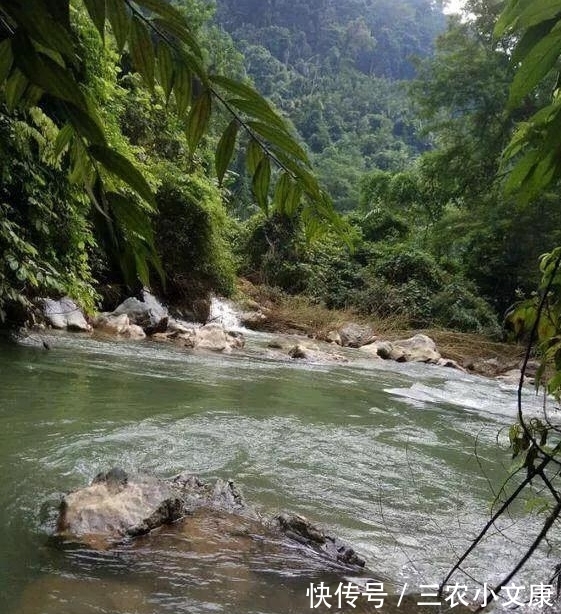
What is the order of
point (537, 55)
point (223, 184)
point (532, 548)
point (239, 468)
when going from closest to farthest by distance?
point (537, 55) < point (223, 184) < point (532, 548) < point (239, 468)

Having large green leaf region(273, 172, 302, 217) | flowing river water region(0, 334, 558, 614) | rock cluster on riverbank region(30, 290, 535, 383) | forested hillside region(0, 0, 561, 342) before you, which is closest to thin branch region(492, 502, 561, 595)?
forested hillside region(0, 0, 561, 342)

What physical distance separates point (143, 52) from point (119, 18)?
44mm

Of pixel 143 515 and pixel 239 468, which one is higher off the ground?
pixel 143 515

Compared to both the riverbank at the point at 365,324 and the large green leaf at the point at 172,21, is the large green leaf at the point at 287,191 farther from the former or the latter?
the riverbank at the point at 365,324

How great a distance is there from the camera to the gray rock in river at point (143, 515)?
220 centimetres

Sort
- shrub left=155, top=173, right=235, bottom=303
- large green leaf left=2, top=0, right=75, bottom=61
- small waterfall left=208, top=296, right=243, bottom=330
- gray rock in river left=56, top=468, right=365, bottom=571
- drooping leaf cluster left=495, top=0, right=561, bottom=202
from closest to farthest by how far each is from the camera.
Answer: large green leaf left=2, top=0, right=75, bottom=61 → drooping leaf cluster left=495, top=0, right=561, bottom=202 → gray rock in river left=56, top=468, right=365, bottom=571 → shrub left=155, top=173, right=235, bottom=303 → small waterfall left=208, top=296, right=243, bottom=330

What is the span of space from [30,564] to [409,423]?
377cm

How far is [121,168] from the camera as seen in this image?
1.52 ft

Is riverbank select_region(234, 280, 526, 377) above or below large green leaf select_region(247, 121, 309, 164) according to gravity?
below

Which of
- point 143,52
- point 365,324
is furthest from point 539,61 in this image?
point 365,324

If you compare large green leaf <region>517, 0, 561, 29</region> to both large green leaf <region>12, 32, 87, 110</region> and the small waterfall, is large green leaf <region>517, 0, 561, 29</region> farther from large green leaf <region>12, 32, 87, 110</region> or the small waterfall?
the small waterfall

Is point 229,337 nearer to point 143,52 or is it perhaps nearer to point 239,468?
point 239,468

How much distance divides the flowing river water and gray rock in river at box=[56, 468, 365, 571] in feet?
0.24

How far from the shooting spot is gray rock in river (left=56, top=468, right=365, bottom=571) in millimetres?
2197
